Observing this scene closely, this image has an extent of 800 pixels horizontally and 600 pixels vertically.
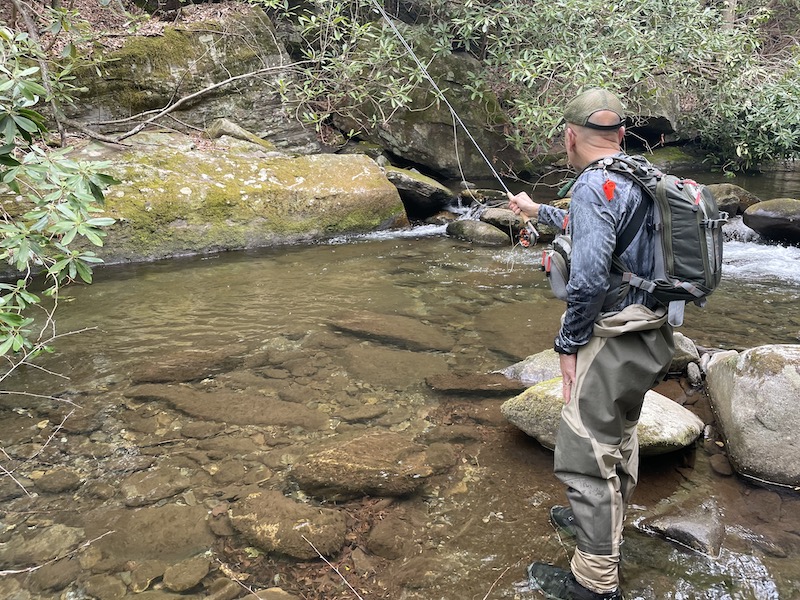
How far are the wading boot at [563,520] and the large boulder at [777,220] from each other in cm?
890

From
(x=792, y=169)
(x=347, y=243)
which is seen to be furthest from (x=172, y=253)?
(x=792, y=169)

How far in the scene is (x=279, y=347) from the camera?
18.1ft

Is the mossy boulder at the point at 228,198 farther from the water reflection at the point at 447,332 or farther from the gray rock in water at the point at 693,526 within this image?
the gray rock in water at the point at 693,526

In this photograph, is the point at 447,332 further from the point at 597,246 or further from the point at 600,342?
the point at 597,246

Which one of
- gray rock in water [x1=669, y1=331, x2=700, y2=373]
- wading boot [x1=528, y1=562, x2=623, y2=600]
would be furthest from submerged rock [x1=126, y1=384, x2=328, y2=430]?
gray rock in water [x1=669, y1=331, x2=700, y2=373]

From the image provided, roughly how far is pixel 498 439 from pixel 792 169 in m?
17.0

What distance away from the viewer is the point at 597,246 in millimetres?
2229

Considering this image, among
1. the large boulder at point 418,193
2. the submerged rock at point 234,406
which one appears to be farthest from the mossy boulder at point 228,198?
the submerged rock at point 234,406

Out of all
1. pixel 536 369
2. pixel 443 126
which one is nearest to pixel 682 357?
pixel 536 369

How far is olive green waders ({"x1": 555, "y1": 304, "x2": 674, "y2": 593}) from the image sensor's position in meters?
2.35

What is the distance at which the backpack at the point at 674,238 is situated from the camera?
7.26ft

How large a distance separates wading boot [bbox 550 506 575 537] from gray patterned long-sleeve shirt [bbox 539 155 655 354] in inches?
47.6

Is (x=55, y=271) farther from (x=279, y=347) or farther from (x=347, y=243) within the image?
(x=347, y=243)

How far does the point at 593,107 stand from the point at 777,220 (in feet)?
30.5
